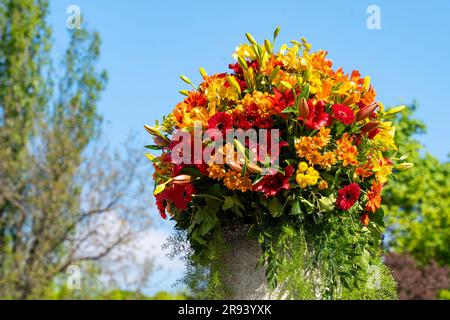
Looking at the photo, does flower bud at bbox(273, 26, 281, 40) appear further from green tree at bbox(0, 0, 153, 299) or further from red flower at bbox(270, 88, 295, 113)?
green tree at bbox(0, 0, 153, 299)

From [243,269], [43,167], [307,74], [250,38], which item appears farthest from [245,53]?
[43,167]

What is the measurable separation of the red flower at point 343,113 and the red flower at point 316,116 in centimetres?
4

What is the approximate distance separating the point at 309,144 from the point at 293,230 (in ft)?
1.18

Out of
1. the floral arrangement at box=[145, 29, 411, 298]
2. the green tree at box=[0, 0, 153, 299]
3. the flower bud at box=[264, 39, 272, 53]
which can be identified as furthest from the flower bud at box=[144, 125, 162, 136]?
the green tree at box=[0, 0, 153, 299]

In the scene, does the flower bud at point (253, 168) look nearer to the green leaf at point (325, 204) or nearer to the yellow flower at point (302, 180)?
the yellow flower at point (302, 180)

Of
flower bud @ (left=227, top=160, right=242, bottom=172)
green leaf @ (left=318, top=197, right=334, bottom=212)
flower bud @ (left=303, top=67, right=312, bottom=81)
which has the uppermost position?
flower bud @ (left=303, top=67, right=312, bottom=81)

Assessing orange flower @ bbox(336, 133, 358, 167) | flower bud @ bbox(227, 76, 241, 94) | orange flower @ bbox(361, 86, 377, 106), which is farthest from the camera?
orange flower @ bbox(361, 86, 377, 106)

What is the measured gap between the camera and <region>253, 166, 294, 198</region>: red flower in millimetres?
2207

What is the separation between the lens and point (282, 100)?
231 centimetres

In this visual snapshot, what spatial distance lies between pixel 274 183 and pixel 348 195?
1.03ft

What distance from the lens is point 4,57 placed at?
11812 mm

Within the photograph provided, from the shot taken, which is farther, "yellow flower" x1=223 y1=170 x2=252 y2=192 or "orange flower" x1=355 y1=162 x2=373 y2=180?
"orange flower" x1=355 y1=162 x2=373 y2=180
